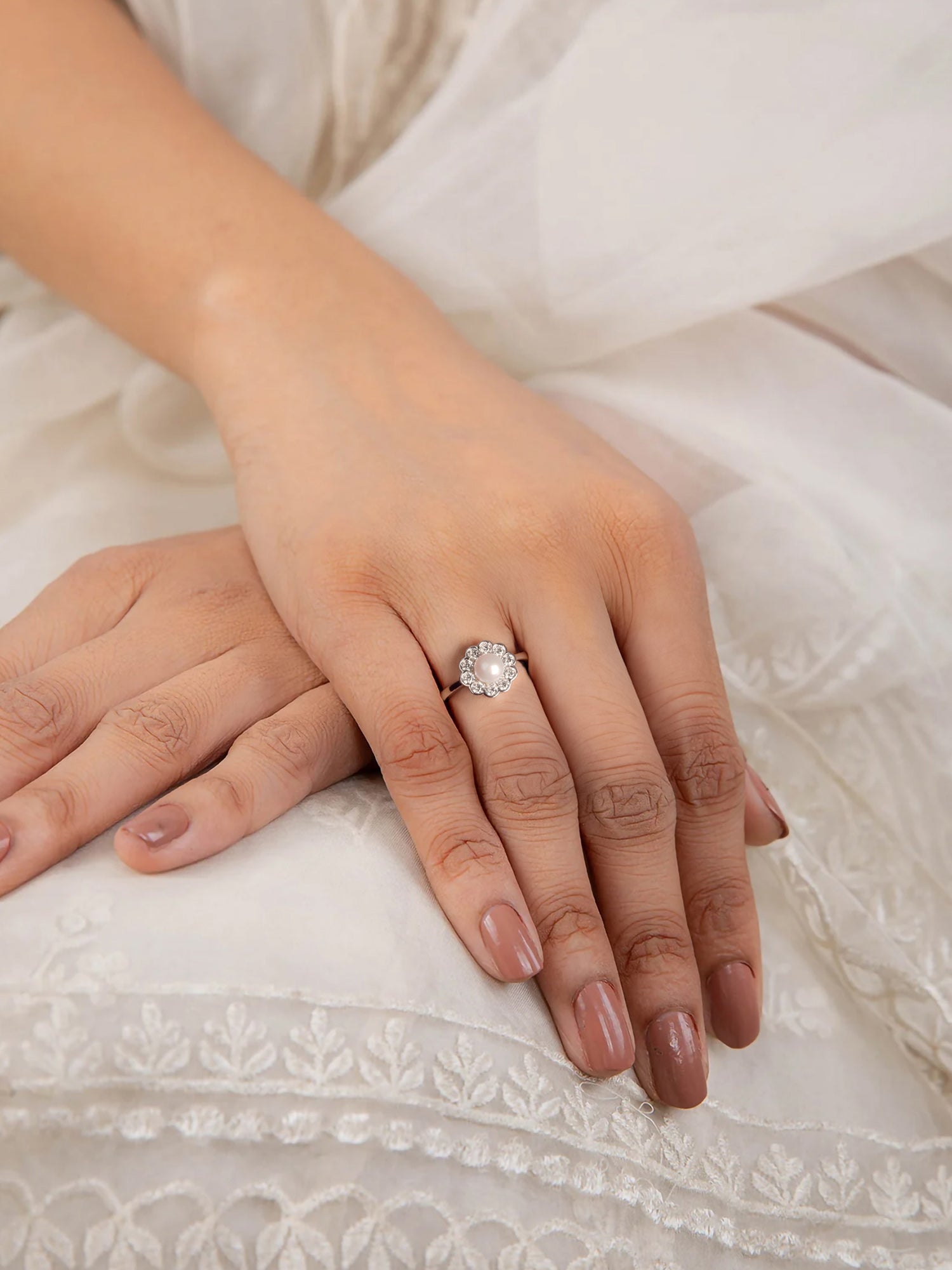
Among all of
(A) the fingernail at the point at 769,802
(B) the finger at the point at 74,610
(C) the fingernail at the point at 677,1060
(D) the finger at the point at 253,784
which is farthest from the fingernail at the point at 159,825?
(A) the fingernail at the point at 769,802

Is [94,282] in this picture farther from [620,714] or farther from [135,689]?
[620,714]

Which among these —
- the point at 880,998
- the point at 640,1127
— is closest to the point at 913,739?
the point at 880,998

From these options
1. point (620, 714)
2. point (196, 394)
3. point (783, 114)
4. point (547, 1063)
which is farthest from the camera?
point (196, 394)

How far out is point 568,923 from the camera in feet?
2.10

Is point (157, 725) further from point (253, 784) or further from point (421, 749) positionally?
point (421, 749)

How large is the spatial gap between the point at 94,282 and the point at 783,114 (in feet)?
2.20

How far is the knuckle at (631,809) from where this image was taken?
0.67m

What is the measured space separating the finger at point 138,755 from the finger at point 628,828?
0.22 m

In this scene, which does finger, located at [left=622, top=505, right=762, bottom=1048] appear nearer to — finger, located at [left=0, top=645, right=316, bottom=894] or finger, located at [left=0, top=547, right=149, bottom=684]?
finger, located at [left=0, top=645, right=316, bottom=894]

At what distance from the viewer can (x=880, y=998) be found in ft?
2.44

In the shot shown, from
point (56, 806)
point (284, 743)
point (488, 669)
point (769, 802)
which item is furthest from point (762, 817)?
point (56, 806)

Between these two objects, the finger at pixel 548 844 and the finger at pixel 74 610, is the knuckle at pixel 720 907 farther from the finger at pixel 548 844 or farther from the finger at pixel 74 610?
the finger at pixel 74 610

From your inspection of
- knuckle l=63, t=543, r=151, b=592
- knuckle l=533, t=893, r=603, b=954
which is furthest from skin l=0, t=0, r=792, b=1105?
knuckle l=63, t=543, r=151, b=592

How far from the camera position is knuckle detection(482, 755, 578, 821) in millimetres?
663
